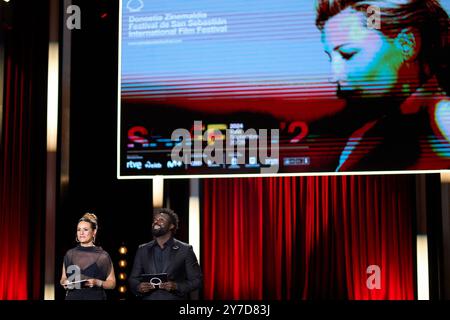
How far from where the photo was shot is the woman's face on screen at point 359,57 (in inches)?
197

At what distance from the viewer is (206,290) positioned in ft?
17.6

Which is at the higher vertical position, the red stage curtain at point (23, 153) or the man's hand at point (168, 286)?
the red stage curtain at point (23, 153)

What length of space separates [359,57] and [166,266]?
1.90m

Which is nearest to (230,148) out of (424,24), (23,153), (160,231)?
(160,231)

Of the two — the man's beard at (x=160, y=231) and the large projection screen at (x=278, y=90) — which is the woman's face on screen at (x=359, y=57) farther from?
the man's beard at (x=160, y=231)

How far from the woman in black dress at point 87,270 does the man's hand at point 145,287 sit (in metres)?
→ 0.19

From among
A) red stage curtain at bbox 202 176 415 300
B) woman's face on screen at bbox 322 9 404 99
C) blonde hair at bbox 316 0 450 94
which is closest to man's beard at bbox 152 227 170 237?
red stage curtain at bbox 202 176 415 300

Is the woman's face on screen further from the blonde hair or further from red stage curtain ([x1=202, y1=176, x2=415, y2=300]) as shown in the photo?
red stage curtain ([x1=202, y1=176, x2=415, y2=300])

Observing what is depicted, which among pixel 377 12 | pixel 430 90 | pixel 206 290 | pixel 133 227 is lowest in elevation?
pixel 206 290

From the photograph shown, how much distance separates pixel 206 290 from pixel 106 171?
3.80ft

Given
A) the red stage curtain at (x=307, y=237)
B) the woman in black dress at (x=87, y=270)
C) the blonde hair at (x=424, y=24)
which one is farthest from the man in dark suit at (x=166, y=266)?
the blonde hair at (x=424, y=24)

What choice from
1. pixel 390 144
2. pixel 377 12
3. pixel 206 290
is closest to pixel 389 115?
pixel 390 144

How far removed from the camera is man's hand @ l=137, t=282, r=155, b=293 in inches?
174
